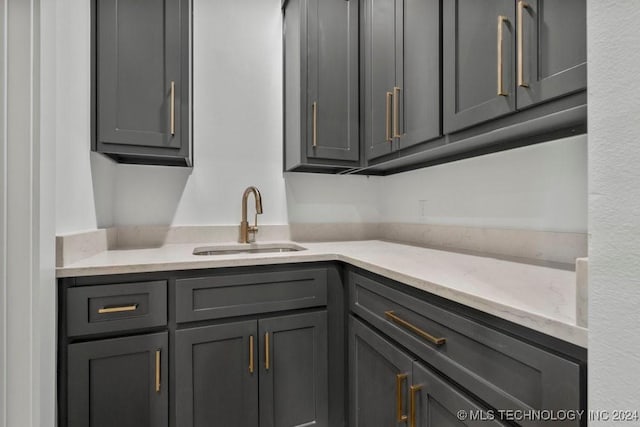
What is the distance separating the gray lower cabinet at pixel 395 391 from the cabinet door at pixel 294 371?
144 millimetres

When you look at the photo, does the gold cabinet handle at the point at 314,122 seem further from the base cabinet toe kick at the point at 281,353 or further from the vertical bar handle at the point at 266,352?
the vertical bar handle at the point at 266,352

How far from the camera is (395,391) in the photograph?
1018mm

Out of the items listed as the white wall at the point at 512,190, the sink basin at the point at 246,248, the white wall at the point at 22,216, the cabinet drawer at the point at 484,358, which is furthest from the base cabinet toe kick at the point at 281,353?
the white wall at the point at 512,190

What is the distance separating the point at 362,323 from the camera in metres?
1.25

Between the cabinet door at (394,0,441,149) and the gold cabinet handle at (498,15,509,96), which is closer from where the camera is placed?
the gold cabinet handle at (498,15,509,96)

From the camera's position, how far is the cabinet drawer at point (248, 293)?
3.88ft

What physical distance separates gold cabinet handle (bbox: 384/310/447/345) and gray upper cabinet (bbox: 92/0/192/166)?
45.7 inches

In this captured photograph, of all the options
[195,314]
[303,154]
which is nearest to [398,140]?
[303,154]

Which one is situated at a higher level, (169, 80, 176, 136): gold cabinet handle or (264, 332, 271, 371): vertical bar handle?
(169, 80, 176, 136): gold cabinet handle

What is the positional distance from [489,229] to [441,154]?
40 centimetres

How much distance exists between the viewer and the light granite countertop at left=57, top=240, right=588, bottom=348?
1.92 ft

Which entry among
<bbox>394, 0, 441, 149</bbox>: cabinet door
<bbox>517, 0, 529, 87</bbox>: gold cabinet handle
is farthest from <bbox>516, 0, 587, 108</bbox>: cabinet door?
<bbox>394, 0, 441, 149</bbox>: cabinet door

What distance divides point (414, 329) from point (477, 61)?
88 cm

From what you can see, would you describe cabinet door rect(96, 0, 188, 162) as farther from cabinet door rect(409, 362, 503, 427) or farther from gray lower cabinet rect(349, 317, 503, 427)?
cabinet door rect(409, 362, 503, 427)
